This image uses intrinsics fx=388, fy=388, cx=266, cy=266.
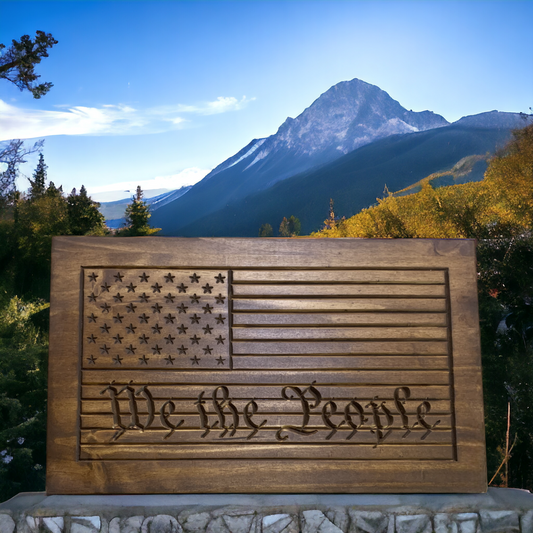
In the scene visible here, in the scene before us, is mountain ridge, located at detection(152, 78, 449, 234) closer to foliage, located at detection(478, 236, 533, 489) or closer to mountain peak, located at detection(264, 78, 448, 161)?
mountain peak, located at detection(264, 78, 448, 161)

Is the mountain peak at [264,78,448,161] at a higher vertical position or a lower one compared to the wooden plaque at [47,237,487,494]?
higher

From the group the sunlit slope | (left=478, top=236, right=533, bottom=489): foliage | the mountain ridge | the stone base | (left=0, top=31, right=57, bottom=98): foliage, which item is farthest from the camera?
the mountain ridge

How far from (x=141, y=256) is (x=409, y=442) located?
2090 mm

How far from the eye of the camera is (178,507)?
2.32 metres

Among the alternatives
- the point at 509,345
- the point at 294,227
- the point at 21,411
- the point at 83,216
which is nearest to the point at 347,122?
the point at 294,227

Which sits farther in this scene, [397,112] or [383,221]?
[397,112]

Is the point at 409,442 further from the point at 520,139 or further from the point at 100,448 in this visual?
the point at 520,139

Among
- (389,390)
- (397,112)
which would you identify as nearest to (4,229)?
(389,390)

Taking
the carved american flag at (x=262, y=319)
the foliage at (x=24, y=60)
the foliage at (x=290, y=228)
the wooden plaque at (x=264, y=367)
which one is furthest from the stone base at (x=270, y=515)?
the foliage at (x=290, y=228)

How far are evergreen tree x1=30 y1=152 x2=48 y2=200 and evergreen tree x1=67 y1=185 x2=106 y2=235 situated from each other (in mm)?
960

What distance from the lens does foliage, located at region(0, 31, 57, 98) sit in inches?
247

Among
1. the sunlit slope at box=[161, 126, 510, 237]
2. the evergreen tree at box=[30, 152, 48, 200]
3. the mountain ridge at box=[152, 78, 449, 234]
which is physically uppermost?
the mountain ridge at box=[152, 78, 449, 234]

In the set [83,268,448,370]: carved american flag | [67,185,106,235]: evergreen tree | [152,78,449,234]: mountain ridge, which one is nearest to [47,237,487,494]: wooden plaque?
[83,268,448,370]: carved american flag

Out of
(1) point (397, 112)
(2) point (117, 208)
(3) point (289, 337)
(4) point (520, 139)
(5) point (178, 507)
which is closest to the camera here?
(5) point (178, 507)
